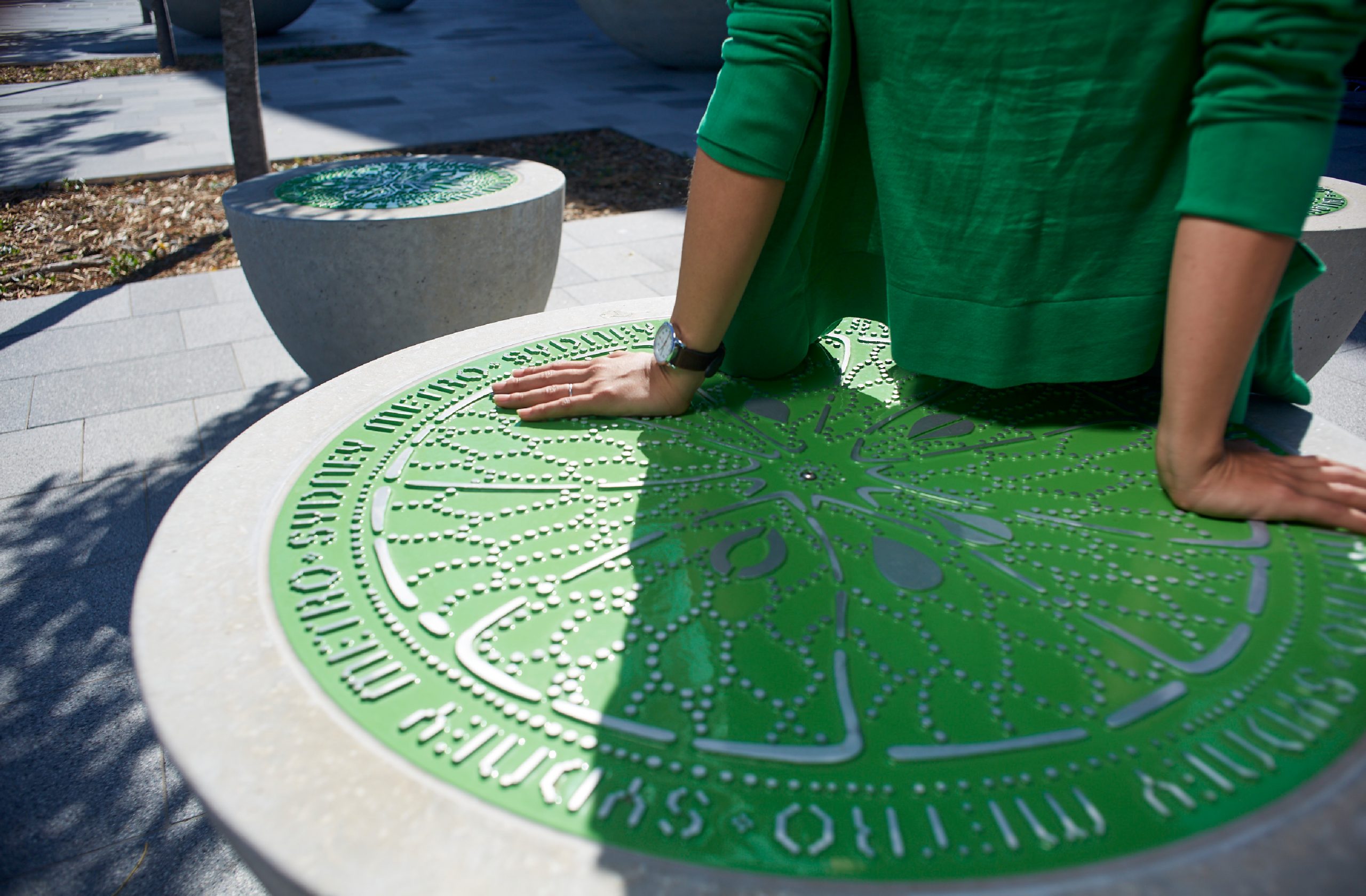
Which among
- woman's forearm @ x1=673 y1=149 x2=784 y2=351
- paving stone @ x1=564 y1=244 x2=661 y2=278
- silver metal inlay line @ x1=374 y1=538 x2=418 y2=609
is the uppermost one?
woman's forearm @ x1=673 y1=149 x2=784 y2=351

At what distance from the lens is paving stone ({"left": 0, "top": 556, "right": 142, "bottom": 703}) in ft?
7.70

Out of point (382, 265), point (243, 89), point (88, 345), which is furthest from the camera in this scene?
point (243, 89)

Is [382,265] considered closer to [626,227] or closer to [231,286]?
[231,286]

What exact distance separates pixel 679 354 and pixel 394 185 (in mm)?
2560

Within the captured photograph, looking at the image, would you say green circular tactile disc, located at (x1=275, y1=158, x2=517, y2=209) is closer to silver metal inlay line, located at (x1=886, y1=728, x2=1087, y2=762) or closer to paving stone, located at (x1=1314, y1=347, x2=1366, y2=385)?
silver metal inlay line, located at (x1=886, y1=728, x2=1087, y2=762)

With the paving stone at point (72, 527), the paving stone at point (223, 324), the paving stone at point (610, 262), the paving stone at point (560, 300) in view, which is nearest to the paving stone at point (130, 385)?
the paving stone at point (223, 324)

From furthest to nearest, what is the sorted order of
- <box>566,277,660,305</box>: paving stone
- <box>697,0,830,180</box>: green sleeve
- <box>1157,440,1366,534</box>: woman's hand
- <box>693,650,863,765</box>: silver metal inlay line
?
1. <box>566,277,660,305</box>: paving stone
2. <box>697,0,830,180</box>: green sleeve
3. <box>1157,440,1366,534</box>: woman's hand
4. <box>693,650,863,765</box>: silver metal inlay line

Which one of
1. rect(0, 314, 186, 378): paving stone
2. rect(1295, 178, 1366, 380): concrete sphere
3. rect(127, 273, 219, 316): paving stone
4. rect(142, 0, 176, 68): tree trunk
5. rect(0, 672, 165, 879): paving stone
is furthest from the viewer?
rect(142, 0, 176, 68): tree trunk

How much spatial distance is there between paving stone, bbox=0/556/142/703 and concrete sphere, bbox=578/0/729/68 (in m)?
10.4

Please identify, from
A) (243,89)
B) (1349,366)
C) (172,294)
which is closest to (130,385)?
(172,294)

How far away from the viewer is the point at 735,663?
4.00 feet

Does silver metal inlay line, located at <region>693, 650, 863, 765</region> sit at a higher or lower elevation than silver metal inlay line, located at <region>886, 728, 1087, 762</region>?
lower

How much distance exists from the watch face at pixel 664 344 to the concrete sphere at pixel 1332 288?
262 centimetres

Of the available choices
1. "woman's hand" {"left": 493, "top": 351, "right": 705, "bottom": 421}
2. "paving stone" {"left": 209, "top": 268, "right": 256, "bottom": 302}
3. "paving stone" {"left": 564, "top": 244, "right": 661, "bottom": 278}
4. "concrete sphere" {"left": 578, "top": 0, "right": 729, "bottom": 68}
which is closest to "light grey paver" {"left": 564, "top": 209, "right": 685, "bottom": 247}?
"paving stone" {"left": 564, "top": 244, "right": 661, "bottom": 278}
